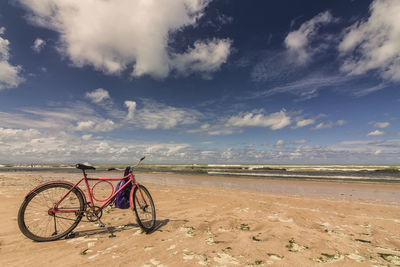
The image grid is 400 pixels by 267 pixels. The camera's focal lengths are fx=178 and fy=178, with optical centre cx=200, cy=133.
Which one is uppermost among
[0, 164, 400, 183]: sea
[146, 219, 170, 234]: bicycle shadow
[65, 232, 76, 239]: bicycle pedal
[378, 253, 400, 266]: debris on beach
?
[65, 232, 76, 239]: bicycle pedal

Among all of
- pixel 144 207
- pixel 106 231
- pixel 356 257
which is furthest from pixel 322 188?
pixel 106 231

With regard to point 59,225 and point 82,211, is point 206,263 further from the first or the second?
point 59,225

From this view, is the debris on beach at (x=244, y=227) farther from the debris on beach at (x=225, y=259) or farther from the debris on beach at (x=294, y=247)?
the debris on beach at (x=225, y=259)

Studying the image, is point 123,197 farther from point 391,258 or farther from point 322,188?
point 322,188

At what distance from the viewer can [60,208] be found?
15.0 feet

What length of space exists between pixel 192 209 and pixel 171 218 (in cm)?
149

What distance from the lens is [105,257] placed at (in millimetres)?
3523

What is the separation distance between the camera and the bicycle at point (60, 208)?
4332 mm

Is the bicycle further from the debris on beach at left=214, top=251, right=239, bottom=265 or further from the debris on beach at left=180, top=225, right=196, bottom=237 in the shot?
the debris on beach at left=214, top=251, right=239, bottom=265

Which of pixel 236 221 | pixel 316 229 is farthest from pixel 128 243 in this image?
pixel 316 229

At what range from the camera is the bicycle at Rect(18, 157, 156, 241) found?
433 centimetres

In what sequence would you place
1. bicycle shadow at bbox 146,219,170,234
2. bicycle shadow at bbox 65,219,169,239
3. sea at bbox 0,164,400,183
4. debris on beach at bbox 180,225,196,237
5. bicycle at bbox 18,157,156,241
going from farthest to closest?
sea at bbox 0,164,400,183
bicycle shadow at bbox 146,219,170,234
debris on beach at bbox 180,225,196,237
bicycle shadow at bbox 65,219,169,239
bicycle at bbox 18,157,156,241

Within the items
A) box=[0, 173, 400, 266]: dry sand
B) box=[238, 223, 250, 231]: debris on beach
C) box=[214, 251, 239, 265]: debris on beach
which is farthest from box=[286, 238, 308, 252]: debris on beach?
box=[214, 251, 239, 265]: debris on beach

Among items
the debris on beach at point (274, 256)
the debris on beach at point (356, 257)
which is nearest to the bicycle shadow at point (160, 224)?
the debris on beach at point (274, 256)
